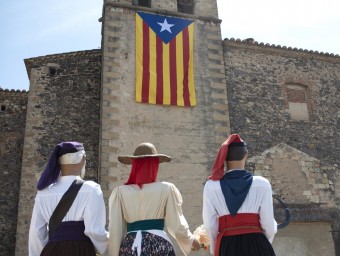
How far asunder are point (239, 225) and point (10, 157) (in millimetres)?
10788

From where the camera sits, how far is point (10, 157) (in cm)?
1326

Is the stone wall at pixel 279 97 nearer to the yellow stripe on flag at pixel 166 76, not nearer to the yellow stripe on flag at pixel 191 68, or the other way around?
the yellow stripe on flag at pixel 191 68

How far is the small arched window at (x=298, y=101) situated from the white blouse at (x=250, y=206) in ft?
33.7

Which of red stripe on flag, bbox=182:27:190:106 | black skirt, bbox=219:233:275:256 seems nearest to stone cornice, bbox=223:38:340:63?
red stripe on flag, bbox=182:27:190:106

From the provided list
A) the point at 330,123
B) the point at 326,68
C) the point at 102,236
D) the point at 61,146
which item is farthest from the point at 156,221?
the point at 326,68

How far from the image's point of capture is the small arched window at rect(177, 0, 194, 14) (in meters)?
14.1

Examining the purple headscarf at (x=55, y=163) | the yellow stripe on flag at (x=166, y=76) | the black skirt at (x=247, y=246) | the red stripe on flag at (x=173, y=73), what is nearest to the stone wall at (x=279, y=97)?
the red stripe on flag at (x=173, y=73)

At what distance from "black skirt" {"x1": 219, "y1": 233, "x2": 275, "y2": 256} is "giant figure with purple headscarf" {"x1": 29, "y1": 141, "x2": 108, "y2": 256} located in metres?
1.19

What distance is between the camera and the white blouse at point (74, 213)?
13.2 ft

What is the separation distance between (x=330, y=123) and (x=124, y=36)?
7513 millimetres

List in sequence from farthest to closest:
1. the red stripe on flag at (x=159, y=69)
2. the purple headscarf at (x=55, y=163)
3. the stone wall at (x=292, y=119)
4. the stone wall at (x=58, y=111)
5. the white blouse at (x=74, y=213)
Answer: the stone wall at (x=292, y=119) < the stone wall at (x=58, y=111) < the red stripe on flag at (x=159, y=69) < the purple headscarf at (x=55, y=163) < the white blouse at (x=74, y=213)

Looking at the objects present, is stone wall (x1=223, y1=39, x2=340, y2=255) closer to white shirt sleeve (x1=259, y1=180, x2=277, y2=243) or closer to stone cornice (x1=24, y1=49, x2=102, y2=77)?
stone cornice (x1=24, y1=49, x2=102, y2=77)

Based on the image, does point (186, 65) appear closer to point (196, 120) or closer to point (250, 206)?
point (196, 120)

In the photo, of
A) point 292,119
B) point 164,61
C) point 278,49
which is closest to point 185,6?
point 164,61
